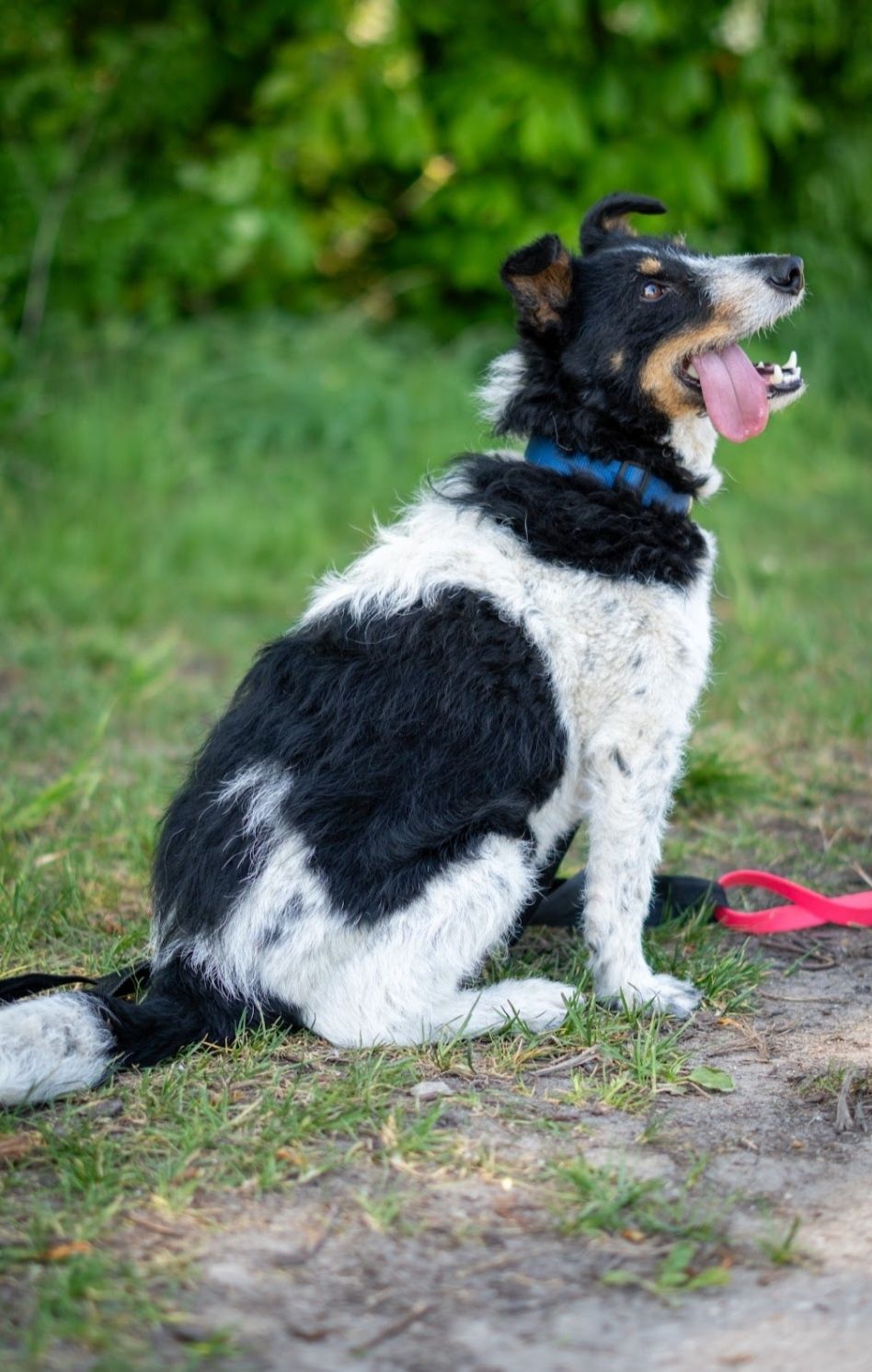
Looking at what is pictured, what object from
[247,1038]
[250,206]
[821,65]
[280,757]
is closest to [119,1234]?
[247,1038]

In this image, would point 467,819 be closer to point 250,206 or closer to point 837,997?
point 837,997

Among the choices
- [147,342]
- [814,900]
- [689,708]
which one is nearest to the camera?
[689,708]

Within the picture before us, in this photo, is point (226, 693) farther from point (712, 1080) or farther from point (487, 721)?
point (712, 1080)

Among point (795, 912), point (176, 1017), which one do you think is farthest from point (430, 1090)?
point (795, 912)

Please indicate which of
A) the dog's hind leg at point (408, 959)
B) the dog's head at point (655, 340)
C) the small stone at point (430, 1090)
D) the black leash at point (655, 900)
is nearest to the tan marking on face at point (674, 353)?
the dog's head at point (655, 340)

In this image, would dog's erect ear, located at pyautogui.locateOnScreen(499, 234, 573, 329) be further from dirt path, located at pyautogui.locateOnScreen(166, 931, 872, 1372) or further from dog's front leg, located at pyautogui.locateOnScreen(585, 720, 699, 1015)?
dirt path, located at pyautogui.locateOnScreen(166, 931, 872, 1372)

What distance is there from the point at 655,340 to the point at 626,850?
3.60 ft

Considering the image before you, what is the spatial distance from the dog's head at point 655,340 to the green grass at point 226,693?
123 centimetres

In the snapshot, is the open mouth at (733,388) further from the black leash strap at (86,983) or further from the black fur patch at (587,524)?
the black leash strap at (86,983)

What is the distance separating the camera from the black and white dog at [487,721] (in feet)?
9.41

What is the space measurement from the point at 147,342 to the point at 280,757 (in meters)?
5.67

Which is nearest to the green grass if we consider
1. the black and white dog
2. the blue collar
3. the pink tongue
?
the black and white dog

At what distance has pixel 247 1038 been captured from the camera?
9.62 ft

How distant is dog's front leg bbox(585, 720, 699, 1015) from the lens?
3.05 metres
